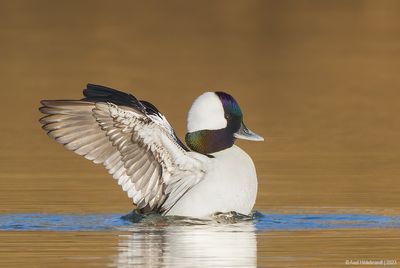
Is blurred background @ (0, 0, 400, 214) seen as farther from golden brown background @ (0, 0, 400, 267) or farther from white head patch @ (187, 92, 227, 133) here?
white head patch @ (187, 92, 227, 133)

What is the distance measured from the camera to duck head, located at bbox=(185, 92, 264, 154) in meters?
12.8

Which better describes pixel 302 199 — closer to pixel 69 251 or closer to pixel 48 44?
pixel 69 251

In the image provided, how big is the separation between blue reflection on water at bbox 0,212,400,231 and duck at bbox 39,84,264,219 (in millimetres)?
283

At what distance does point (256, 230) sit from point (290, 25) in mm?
19891

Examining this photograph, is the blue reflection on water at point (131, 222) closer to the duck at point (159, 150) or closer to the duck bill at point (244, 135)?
the duck at point (159, 150)

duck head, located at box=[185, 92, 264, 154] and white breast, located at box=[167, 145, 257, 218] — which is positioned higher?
duck head, located at box=[185, 92, 264, 154]

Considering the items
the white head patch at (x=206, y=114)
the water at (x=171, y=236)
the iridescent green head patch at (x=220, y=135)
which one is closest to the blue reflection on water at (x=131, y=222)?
the water at (x=171, y=236)

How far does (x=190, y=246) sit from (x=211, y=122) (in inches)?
76.0

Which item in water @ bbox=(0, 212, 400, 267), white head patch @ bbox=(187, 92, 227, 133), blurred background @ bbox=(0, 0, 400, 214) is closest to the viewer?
water @ bbox=(0, 212, 400, 267)

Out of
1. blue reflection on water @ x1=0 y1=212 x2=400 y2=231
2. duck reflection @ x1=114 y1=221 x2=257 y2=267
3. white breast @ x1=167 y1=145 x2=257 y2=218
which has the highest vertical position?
white breast @ x1=167 y1=145 x2=257 y2=218

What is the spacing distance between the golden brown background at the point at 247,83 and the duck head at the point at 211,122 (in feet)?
2.79

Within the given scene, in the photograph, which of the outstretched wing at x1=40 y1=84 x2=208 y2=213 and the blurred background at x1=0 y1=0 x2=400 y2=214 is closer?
the outstretched wing at x1=40 y1=84 x2=208 y2=213

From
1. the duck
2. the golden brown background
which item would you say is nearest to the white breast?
the duck

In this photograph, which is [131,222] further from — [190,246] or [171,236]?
[190,246]
